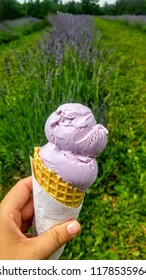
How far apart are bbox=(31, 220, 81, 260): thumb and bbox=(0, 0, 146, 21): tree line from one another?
62.7 ft

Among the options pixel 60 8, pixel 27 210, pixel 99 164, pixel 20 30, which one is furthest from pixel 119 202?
pixel 60 8

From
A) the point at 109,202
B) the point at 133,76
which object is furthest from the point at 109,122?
the point at 133,76

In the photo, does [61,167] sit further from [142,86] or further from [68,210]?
[142,86]

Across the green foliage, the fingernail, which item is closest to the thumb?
the fingernail

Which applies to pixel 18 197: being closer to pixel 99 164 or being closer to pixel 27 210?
pixel 27 210

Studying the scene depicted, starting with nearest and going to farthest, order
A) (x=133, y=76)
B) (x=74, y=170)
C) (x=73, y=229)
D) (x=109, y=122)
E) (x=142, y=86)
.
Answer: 1. (x=74, y=170)
2. (x=73, y=229)
3. (x=109, y=122)
4. (x=142, y=86)
5. (x=133, y=76)

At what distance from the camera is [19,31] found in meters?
15.1

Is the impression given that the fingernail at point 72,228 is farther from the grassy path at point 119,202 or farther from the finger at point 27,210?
the grassy path at point 119,202

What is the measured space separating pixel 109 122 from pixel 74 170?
254 centimetres

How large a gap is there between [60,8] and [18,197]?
3208 centimetres

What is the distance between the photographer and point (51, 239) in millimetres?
1484

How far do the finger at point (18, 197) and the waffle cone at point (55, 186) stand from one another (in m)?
0.22

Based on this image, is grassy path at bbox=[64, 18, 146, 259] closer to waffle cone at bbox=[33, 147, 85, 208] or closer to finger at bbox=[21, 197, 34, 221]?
finger at bbox=[21, 197, 34, 221]

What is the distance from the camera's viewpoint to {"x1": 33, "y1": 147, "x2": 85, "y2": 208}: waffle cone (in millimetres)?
1463
